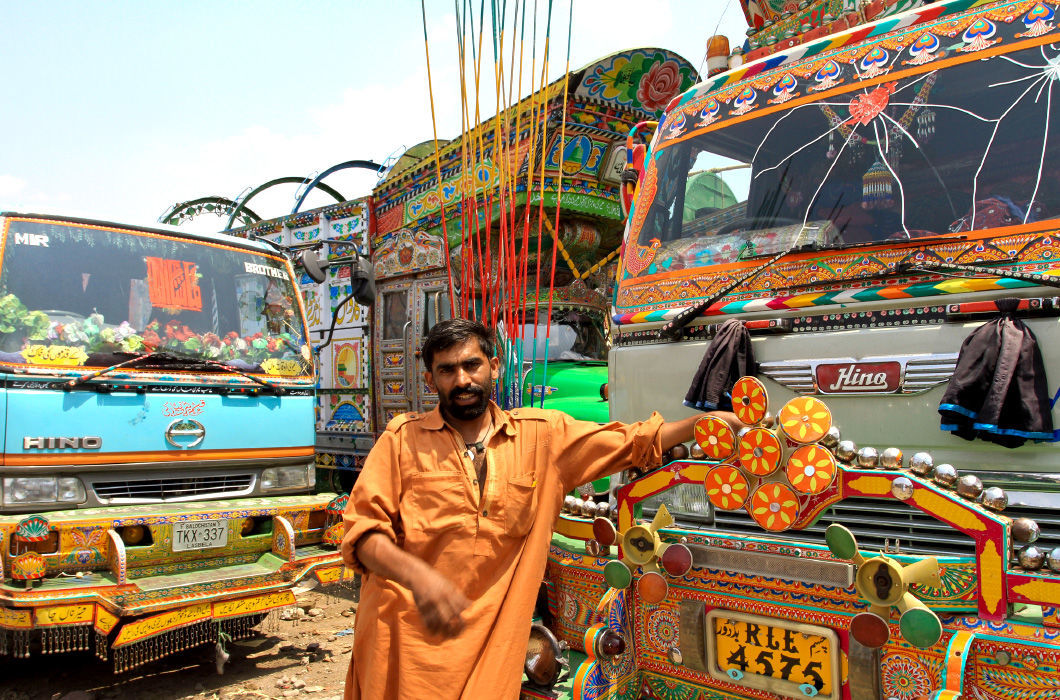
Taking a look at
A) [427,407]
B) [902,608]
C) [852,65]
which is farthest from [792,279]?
[427,407]

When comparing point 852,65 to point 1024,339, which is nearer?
point 1024,339

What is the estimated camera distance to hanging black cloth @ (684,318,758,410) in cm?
243

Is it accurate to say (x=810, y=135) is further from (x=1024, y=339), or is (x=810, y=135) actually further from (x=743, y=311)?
(x=1024, y=339)

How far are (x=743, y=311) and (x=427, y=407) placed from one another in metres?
4.74

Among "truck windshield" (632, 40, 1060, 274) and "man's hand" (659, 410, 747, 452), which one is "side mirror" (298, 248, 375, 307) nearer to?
"truck windshield" (632, 40, 1060, 274)

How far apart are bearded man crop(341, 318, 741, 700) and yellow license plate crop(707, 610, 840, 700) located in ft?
1.68

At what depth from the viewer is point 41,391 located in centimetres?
393

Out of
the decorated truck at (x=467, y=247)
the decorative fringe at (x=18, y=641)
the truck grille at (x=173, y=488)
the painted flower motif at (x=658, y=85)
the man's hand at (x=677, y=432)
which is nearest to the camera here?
the man's hand at (x=677, y=432)

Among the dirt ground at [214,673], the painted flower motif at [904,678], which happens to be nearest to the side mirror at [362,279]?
the dirt ground at [214,673]

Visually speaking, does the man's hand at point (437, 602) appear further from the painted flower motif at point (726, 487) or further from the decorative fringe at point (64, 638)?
the decorative fringe at point (64, 638)

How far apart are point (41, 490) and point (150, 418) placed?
24.7 inches

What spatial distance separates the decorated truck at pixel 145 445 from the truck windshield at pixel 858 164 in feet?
9.22

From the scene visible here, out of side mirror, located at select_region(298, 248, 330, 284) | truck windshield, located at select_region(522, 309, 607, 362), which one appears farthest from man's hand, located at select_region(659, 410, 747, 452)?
truck windshield, located at select_region(522, 309, 607, 362)

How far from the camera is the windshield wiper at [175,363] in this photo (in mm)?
4055
